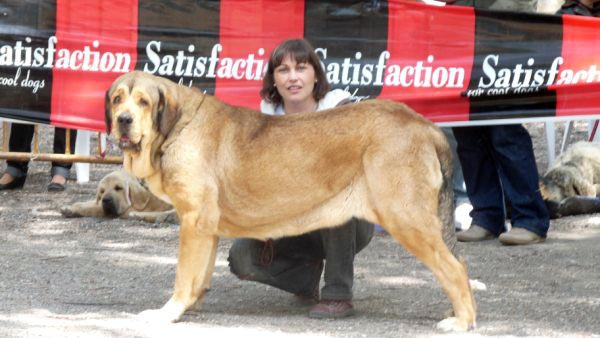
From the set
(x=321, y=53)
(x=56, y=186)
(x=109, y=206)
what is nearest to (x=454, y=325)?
(x=321, y=53)

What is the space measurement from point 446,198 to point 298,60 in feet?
3.97

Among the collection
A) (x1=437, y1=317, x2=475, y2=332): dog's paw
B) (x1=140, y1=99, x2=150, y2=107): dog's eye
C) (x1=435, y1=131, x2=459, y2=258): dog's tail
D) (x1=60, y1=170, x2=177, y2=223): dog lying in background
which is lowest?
(x1=60, y1=170, x2=177, y2=223): dog lying in background

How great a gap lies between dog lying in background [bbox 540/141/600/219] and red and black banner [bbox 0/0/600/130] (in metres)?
0.96

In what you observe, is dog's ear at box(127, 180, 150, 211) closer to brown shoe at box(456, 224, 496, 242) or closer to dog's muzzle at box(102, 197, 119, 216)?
dog's muzzle at box(102, 197, 119, 216)

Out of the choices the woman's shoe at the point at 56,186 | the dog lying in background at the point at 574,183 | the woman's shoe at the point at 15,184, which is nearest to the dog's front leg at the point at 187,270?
the dog lying in background at the point at 574,183

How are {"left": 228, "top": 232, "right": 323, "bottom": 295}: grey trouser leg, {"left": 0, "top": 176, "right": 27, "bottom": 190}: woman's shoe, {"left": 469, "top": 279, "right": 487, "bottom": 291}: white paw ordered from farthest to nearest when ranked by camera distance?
{"left": 0, "top": 176, "right": 27, "bottom": 190}: woman's shoe
{"left": 469, "top": 279, "right": 487, "bottom": 291}: white paw
{"left": 228, "top": 232, "right": 323, "bottom": 295}: grey trouser leg

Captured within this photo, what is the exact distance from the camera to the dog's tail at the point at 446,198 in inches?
232

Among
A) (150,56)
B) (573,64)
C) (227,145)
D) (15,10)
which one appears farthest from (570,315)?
(15,10)

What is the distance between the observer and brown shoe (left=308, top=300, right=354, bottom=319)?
Answer: 6.23 meters

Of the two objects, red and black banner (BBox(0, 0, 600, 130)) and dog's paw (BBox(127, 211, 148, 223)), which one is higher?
red and black banner (BBox(0, 0, 600, 130))

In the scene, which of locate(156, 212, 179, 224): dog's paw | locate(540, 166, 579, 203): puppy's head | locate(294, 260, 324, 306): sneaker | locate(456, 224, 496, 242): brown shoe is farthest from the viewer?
locate(540, 166, 579, 203): puppy's head

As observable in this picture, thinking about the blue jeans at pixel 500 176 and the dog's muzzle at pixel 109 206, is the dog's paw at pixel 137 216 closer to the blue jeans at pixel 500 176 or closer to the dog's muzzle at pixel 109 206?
the dog's muzzle at pixel 109 206

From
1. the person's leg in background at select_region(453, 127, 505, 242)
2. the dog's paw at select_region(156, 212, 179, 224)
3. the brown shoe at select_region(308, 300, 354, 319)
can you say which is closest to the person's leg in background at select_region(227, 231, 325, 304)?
the brown shoe at select_region(308, 300, 354, 319)

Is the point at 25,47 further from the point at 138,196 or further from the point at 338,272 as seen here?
the point at 338,272
